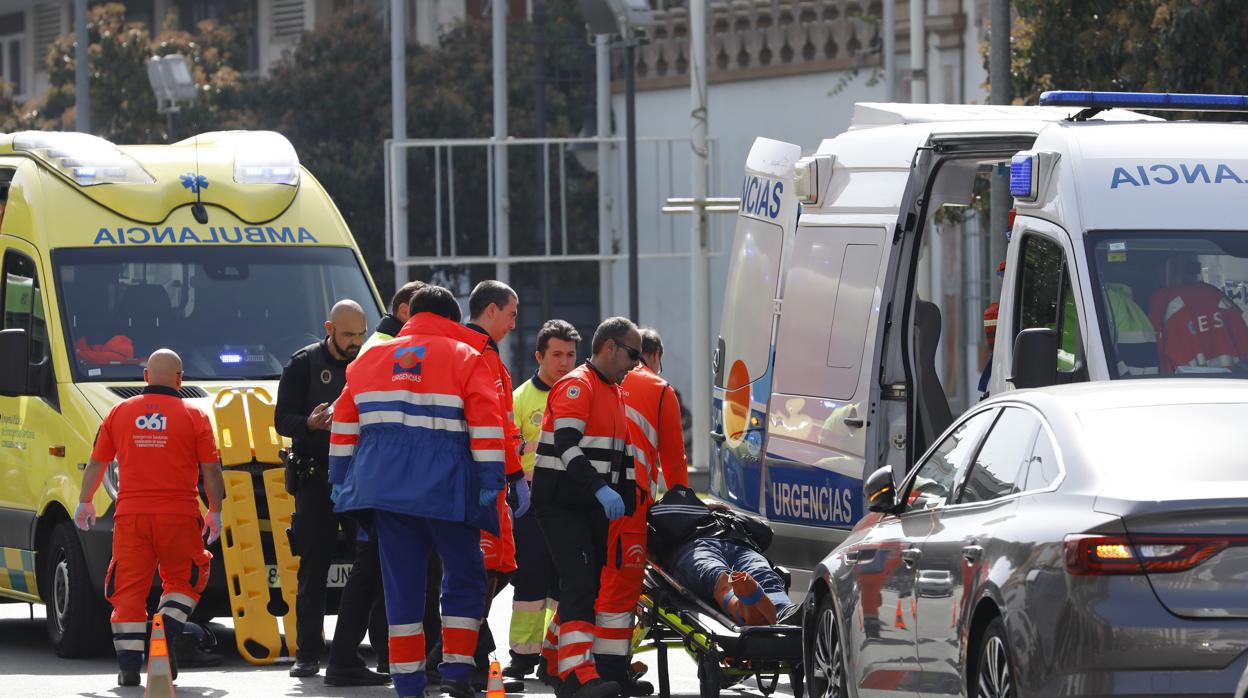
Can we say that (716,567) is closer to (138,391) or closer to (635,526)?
(635,526)

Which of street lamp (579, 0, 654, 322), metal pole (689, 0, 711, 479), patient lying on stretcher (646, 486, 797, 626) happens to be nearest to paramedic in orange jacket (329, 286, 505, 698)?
patient lying on stretcher (646, 486, 797, 626)

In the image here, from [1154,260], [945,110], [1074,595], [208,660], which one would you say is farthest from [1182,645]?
[208,660]

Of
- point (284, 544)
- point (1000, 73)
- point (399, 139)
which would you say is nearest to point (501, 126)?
point (399, 139)

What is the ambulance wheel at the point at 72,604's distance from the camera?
42.2ft

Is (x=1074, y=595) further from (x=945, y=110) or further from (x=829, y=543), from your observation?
(x=945, y=110)

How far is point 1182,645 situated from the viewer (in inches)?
254

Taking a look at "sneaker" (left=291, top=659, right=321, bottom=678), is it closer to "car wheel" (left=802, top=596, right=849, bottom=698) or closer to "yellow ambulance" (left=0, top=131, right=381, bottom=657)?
"yellow ambulance" (left=0, top=131, right=381, bottom=657)

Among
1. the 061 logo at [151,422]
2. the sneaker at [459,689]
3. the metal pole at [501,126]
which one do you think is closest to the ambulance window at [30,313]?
the 061 logo at [151,422]

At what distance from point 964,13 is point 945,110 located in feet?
58.3

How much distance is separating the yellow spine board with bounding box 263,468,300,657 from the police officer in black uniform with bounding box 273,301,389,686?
35 cm

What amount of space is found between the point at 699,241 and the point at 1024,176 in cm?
1712

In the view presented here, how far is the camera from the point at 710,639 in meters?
10.1

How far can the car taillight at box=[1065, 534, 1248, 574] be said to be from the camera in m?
6.47

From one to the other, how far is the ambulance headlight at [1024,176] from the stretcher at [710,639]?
6.60 feet
